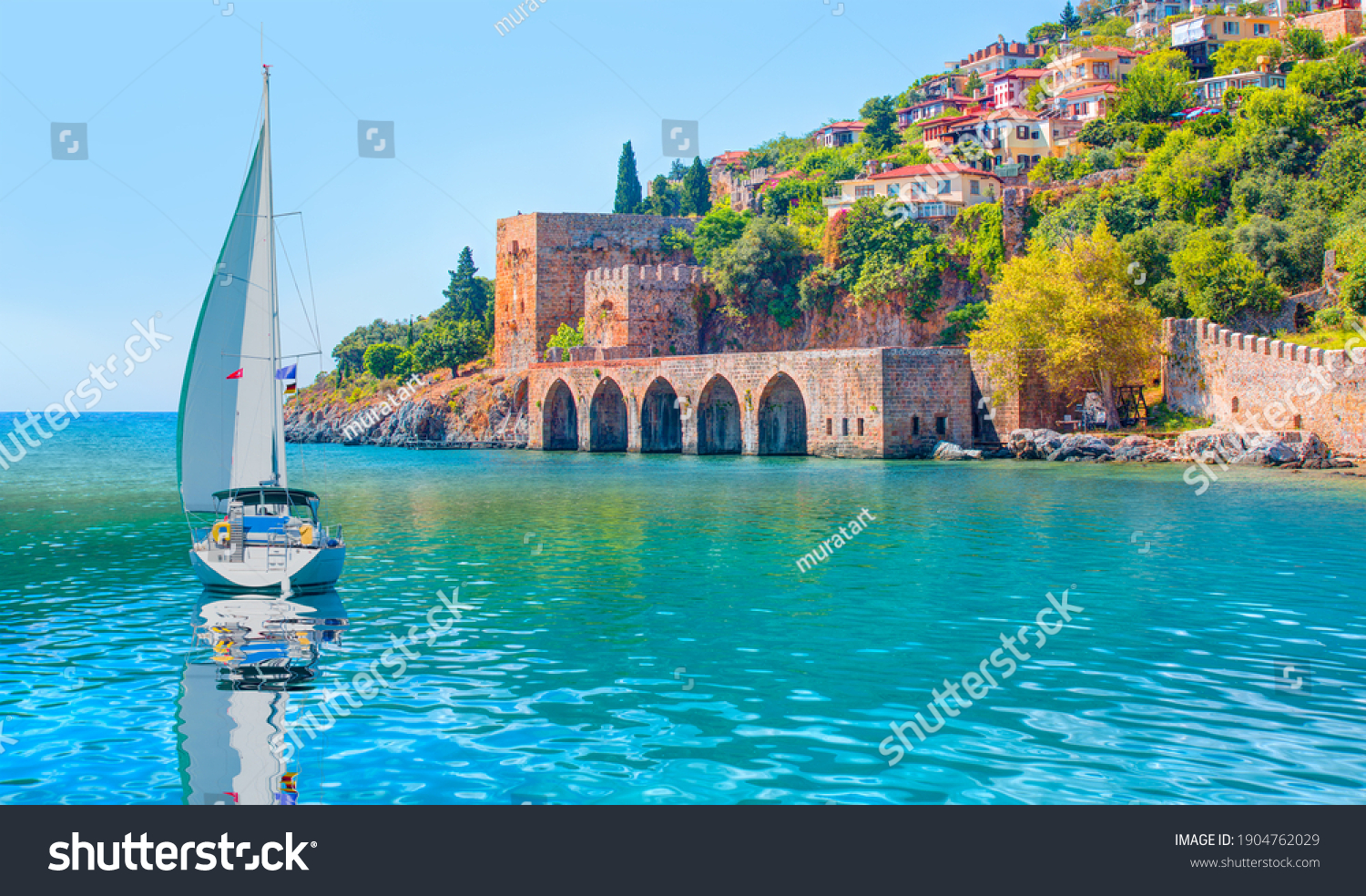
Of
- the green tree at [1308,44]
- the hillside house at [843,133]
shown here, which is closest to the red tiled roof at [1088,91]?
the green tree at [1308,44]

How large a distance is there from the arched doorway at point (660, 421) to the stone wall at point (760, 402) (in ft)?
0.18

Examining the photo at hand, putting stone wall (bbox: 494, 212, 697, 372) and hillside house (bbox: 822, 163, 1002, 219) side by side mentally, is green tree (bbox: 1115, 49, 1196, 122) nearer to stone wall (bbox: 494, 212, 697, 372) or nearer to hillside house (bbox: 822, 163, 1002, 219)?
hillside house (bbox: 822, 163, 1002, 219)

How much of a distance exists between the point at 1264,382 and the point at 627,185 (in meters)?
57.6

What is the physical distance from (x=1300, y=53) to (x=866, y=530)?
71.3 metres

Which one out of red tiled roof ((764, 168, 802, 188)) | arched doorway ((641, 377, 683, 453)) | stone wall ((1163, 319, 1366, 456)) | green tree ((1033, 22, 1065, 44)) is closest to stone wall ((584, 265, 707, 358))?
arched doorway ((641, 377, 683, 453))

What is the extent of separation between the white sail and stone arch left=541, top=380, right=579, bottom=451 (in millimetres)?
48802

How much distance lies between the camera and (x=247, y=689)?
11.6m

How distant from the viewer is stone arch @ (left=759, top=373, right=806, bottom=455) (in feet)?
174

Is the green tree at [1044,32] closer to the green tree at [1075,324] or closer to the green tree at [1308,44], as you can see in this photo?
the green tree at [1308,44]

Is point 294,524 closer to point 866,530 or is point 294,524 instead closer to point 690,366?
point 866,530

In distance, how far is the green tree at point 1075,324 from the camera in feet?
141

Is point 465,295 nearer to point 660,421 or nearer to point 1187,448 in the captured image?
point 660,421

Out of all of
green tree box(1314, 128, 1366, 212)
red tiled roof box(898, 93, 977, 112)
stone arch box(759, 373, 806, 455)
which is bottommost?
stone arch box(759, 373, 806, 455)

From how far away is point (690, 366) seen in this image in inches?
2203
